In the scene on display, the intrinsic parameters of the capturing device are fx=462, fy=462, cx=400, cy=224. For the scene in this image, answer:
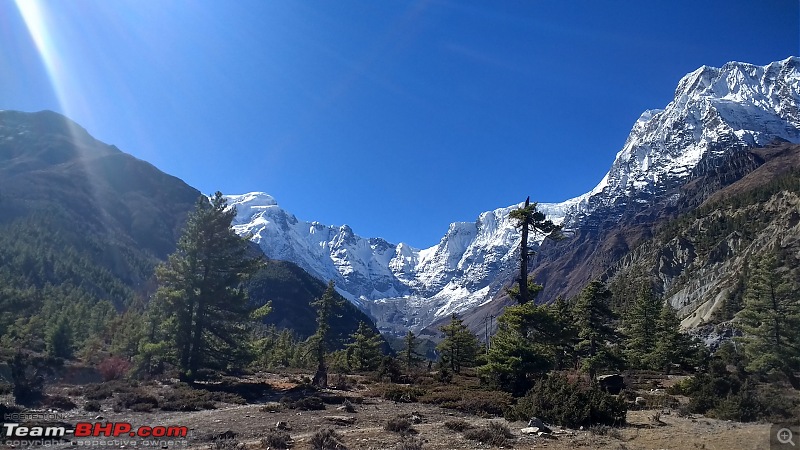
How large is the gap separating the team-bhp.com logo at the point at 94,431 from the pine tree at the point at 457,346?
3652 cm

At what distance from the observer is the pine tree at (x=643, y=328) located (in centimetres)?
4728

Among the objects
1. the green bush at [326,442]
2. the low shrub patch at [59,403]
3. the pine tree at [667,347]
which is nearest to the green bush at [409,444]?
the green bush at [326,442]

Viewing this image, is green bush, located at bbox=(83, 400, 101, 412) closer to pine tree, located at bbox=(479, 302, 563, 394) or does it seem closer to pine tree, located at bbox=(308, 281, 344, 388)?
pine tree, located at bbox=(479, 302, 563, 394)

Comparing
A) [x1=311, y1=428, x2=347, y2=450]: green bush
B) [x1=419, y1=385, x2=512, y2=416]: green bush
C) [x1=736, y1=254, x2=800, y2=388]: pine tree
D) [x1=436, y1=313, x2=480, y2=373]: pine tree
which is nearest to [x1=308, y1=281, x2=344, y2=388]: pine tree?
[x1=436, y1=313, x2=480, y2=373]: pine tree

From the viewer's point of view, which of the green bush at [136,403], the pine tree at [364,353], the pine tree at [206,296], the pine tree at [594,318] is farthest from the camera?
the pine tree at [364,353]

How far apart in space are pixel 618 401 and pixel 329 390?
17.6 m

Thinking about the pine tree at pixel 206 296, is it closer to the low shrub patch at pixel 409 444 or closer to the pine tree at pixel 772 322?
the low shrub patch at pixel 409 444

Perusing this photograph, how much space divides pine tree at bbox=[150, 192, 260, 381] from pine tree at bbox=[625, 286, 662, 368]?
37535mm

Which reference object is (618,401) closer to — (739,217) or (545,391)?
(545,391)

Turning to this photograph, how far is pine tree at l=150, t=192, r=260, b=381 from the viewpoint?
31234 mm

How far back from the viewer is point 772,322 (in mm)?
31719

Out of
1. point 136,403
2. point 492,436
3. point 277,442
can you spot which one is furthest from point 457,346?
point 277,442

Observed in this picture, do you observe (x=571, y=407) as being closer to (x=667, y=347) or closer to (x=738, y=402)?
(x=738, y=402)

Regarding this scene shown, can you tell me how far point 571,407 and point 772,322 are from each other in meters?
25.0
